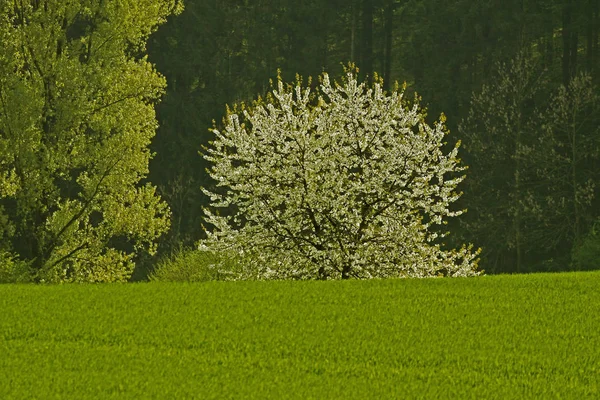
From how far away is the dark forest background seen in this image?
139 feet

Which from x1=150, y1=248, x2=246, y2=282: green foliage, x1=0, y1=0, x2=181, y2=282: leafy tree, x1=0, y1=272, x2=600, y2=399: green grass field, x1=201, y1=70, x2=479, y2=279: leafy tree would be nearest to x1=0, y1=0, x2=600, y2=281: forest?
x1=0, y1=0, x2=181, y2=282: leafy tree

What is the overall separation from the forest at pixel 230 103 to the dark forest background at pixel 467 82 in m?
0.12

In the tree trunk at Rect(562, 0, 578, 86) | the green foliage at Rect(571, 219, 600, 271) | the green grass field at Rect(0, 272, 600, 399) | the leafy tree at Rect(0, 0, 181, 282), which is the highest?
the tree trunk at Rect(562, 0, 578, 86)

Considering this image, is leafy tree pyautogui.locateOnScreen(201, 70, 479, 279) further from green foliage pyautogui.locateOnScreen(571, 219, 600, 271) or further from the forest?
green foliage pyautogui.locateOnScreen(571, 219, 600, 271)

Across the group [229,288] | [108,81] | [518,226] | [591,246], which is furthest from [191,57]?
[229,288]

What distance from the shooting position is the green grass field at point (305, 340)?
10.9 metres

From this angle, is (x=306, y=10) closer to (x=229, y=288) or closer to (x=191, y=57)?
(x=191, y=57)

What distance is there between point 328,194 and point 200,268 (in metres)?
4.46

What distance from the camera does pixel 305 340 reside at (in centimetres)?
1300

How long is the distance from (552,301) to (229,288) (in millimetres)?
4575

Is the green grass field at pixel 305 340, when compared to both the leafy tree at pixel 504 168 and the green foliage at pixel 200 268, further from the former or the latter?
the leafy tree at pixel 504 168

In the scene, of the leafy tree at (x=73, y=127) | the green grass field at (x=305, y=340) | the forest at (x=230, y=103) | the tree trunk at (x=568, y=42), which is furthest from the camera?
the tree trunk at (x=568, y=42)

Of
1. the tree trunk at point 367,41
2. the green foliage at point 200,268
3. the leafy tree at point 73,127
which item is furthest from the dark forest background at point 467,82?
the leafy tree at point 73,127

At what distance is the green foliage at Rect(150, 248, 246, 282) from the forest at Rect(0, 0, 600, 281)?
883mm
